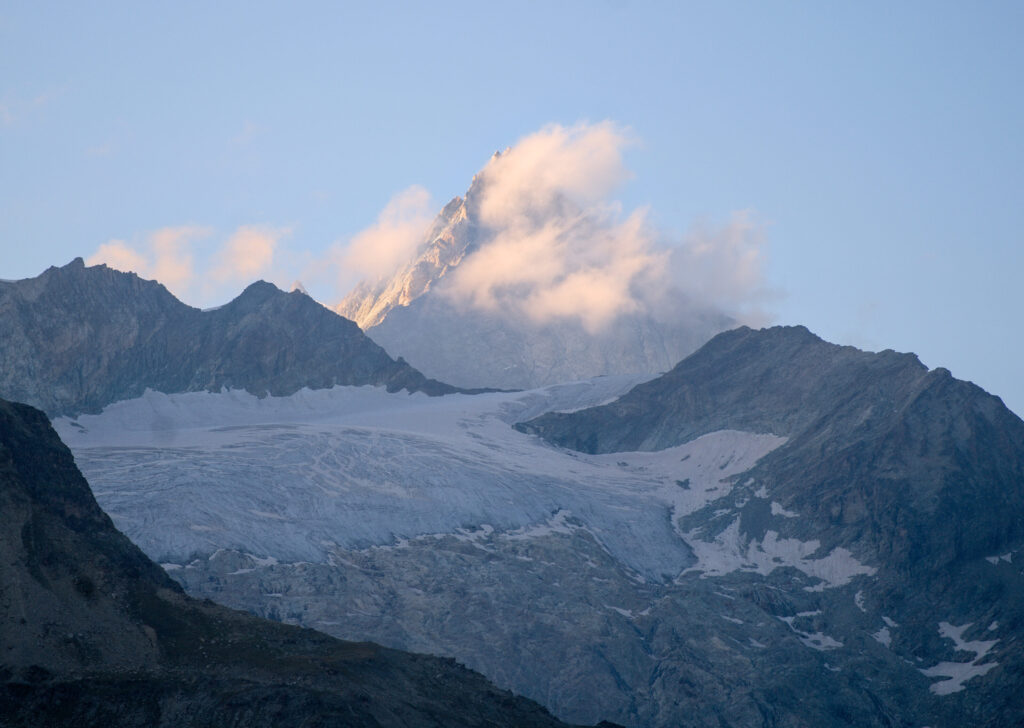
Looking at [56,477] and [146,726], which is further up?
[56,477]

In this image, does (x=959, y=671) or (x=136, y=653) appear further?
(x=959, y=671)

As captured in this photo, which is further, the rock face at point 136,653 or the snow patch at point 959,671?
the snow patch at point 959,671

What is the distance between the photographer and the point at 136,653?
97.8 m

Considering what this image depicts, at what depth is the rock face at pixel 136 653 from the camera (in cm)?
9069

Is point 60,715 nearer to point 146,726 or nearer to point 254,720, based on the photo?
point 146,726

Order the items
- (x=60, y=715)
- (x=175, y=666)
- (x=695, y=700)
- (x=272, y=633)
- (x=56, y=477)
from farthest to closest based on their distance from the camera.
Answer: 1. (x=695, y=700)
2. (x=56, y=477)
3. (x=272, y=633)
4. (x=175, y=666)
5. (x=60, y=715)

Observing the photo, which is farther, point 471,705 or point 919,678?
point 919,678

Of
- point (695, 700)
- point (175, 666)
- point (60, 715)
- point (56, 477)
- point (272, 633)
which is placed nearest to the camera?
point (60, 715)

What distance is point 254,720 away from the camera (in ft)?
297

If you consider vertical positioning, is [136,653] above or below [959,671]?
below

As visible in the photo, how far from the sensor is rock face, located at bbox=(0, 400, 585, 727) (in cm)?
9069

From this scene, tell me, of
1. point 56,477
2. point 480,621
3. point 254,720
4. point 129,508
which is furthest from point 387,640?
point 254,720

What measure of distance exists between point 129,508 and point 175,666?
97564 millimetres

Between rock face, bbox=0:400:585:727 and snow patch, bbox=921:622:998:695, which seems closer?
rock face, bbox=0:400:585:727
